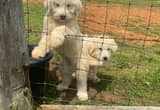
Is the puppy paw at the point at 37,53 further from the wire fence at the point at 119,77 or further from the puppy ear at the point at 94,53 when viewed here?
the puppy ear at the point at 94,53

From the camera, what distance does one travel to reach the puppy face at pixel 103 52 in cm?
405

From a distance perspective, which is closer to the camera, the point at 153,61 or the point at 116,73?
the point at 116,73

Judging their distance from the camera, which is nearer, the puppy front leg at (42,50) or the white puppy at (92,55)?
the puppy front leg at (42,50)

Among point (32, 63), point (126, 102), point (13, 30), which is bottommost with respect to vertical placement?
point (126, 102)

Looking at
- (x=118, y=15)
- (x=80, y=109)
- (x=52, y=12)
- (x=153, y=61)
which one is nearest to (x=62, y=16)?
(x=52, y=12)

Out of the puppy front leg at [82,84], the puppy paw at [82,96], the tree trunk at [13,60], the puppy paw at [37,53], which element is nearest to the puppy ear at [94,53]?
the puppy front leg at [82,84]

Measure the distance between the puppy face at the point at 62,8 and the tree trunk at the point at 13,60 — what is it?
0.83 m

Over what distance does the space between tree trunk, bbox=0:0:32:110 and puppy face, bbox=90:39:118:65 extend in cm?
102

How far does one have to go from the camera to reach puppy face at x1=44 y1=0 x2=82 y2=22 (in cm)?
386

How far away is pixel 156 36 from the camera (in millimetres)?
7992

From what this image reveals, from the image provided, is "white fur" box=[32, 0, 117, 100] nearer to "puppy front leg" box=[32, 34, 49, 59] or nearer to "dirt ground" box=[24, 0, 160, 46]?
"puppy front leg" box=[32, 34, 49, 59]

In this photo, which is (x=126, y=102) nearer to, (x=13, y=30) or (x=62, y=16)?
(x=62, y=16)

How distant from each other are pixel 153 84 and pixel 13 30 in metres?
2.27

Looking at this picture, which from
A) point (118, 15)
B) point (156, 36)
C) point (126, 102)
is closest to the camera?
point (126, 102)
